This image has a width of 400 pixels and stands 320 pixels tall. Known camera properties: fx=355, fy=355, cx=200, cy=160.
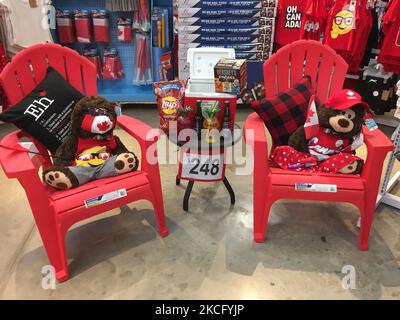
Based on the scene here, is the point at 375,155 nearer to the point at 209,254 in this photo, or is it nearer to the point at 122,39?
the point at 209,254

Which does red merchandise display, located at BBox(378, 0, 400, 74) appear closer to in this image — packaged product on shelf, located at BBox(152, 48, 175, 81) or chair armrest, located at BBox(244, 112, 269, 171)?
chair armrest, located at BBox(244, 112, 269, 171)

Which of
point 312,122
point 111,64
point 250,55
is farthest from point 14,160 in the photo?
point 250,55

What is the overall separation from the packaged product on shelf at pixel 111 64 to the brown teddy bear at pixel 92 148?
5.92 feet

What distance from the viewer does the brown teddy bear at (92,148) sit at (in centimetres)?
180

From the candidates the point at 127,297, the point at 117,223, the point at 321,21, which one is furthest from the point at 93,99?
the point at 321,21

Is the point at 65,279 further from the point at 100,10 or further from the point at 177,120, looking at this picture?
the point at 100,10

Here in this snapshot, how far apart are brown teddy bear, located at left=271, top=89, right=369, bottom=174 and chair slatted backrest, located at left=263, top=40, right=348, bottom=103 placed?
0.30 meters

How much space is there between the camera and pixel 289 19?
341 cm

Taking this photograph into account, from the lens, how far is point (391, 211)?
7.26ft

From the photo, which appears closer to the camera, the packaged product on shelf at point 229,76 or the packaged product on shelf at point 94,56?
the packaged product on shelf at point 229,76

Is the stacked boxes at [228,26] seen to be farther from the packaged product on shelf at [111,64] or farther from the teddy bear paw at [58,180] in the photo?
the teddy bear paw at [58,180]

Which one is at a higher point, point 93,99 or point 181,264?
point 93,99

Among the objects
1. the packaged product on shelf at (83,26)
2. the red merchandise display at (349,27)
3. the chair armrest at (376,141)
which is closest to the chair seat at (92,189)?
the chair armrest at (376,141)

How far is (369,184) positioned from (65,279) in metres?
1.55
